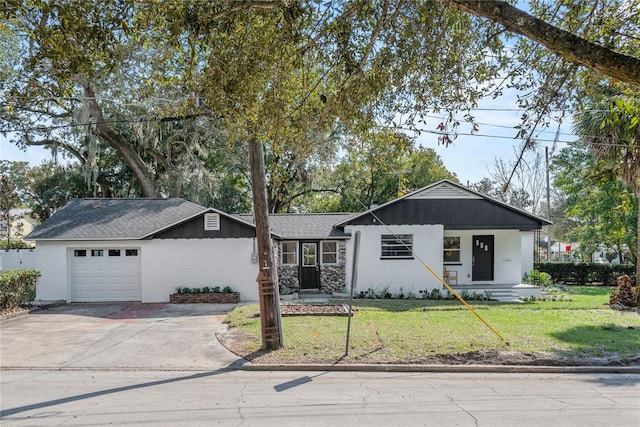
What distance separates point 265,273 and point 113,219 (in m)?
11.9

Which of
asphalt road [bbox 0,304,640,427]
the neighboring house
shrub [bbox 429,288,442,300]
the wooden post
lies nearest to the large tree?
the neighboring house

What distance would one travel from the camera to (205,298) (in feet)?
54.3

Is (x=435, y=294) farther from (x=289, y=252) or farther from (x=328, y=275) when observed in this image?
(x=289, y=252)

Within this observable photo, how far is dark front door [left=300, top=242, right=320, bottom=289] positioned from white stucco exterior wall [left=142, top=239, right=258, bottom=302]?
3019 mm

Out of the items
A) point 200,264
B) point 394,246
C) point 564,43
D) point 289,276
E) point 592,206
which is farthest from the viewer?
point 592,206

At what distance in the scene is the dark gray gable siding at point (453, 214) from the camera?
18391mm

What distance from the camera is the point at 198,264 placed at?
17.0 m

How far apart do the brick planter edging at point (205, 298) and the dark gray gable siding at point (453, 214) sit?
21.4 ft

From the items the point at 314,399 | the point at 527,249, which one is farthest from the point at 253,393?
the point at 527,249

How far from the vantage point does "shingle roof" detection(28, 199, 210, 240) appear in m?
16.8

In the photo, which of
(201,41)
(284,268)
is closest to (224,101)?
(201,41)

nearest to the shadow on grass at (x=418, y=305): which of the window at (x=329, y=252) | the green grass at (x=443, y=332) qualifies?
the green grass at (x=443, y=332)

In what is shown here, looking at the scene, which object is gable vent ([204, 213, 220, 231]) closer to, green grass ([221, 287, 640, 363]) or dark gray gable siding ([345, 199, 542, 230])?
green grass ([221, 287, 640, 363])

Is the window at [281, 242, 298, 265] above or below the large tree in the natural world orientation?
below
